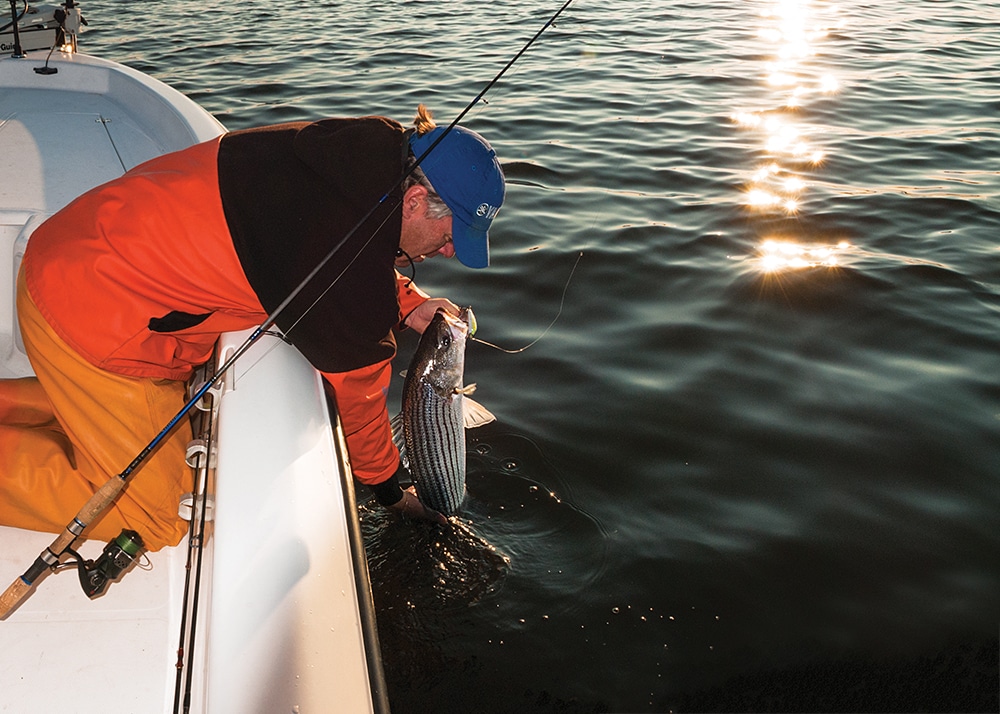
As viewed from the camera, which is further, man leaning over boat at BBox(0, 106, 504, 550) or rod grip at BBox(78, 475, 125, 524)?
man leaning over boat at BBox(0, 106, 504, 550)

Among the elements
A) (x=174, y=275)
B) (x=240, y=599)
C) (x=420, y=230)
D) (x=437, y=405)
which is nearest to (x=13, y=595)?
(x=240, y=599)

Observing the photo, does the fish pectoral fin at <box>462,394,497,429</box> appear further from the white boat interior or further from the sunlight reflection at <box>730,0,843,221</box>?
the sunlight reflection at <box>730,0,843,221</box>

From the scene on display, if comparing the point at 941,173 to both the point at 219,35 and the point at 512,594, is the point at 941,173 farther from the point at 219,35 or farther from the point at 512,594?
the point at 219,35

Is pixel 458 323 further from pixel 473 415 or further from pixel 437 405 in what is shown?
pixel 473 415

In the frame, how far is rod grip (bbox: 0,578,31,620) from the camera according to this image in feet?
7.88

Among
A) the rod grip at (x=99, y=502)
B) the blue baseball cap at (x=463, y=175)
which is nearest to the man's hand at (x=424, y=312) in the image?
the blue baseball cap at (x=463, y=175)

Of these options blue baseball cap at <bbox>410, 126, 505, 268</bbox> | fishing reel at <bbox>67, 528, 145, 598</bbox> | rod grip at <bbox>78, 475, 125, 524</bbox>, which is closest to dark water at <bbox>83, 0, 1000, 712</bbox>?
fishing reel at <bbox>67, 528, 145, 598</bbox>

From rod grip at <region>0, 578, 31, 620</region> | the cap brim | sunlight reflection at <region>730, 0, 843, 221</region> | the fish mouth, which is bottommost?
sunlight reflection at <region>730, 0, 843, 221</region>

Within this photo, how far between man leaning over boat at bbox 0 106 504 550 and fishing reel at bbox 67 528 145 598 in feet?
0.68

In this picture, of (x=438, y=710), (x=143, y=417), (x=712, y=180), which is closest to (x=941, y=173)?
(x=712, y=180)

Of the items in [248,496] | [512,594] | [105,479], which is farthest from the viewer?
[512,594]

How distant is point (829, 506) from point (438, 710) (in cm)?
213

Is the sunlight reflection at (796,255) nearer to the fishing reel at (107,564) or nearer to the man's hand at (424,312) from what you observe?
the man's hand at (424,312)

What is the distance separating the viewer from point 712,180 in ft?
26.4
